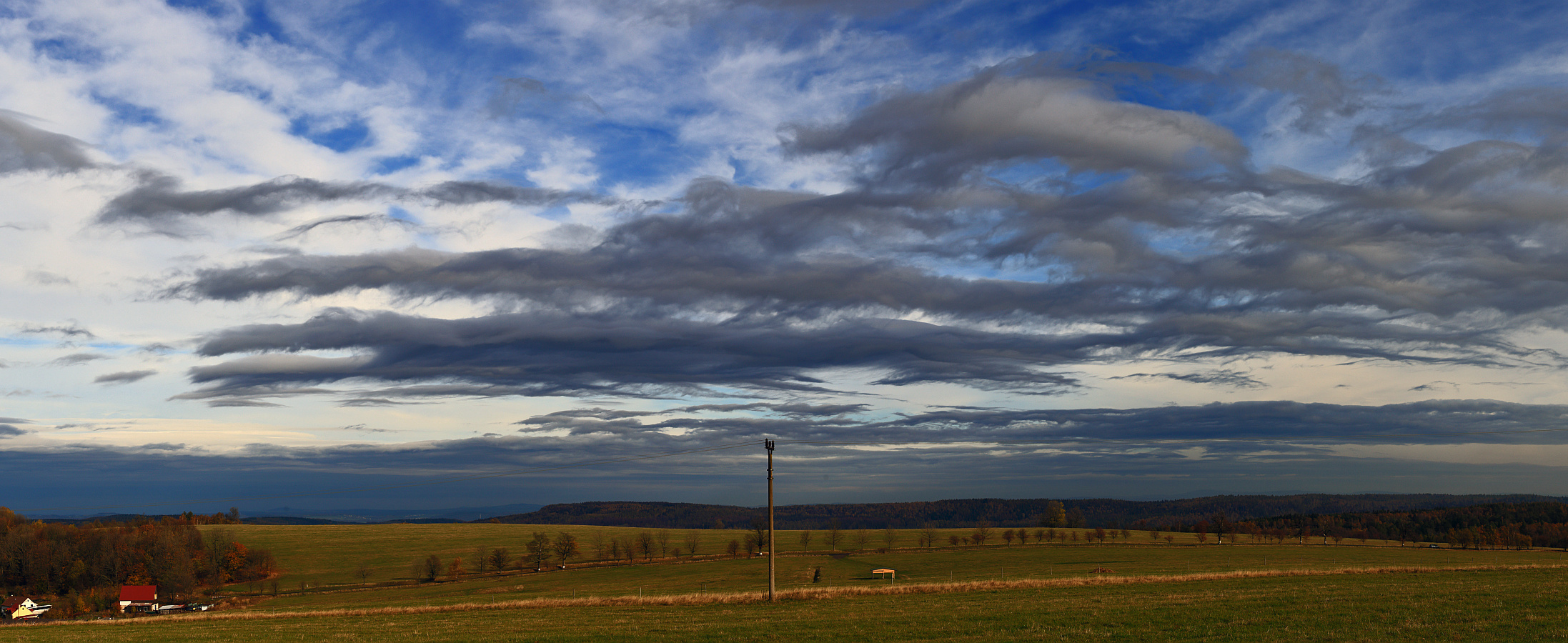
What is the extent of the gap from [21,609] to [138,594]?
452 inches

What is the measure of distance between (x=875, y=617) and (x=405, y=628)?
2020 cm

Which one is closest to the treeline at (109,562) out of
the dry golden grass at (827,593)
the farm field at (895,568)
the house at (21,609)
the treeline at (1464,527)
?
the house at (21,609)

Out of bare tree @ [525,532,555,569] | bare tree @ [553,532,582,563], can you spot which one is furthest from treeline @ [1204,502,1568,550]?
bare tree @ [525,532,555,569]

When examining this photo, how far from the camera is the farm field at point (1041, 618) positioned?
25.1 m

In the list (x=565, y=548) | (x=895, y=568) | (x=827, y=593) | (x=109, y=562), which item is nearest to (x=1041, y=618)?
(x=827, y=593)

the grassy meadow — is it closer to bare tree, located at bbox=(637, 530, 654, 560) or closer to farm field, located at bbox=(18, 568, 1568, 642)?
farm field, located at bbox=(18, 568, 1568, 642)

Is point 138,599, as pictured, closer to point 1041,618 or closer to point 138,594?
point 138,594

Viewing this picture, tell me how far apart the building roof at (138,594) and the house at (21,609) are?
7.71m

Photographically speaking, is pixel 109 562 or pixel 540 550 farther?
pixel 540 550

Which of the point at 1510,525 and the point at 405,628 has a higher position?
the point at 405,628

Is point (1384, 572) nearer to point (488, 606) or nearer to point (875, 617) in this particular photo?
point (875, 617)

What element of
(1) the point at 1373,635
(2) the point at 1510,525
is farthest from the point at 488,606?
(2) the point at 1510,525

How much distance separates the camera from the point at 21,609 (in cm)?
10406

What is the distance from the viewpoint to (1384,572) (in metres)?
50.9
